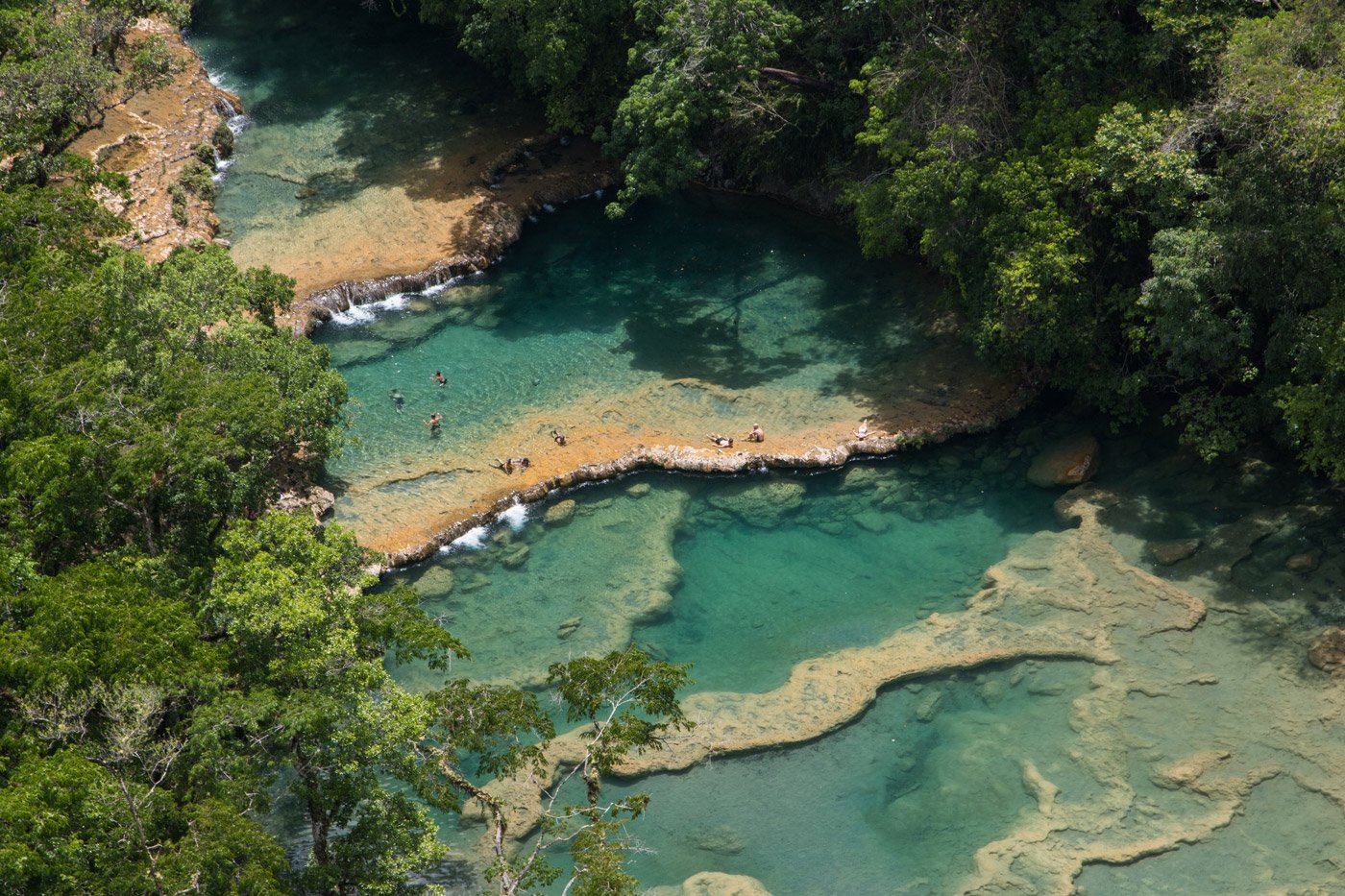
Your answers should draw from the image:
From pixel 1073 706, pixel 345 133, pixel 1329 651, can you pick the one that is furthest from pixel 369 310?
pixel 1329 651

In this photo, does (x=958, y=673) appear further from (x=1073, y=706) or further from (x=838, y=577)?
(x=838, y=577)

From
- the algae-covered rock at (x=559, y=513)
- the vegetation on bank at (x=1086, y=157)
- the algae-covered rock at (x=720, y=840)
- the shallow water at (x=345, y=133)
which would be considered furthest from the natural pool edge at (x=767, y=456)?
the shallow water at (x=345, y=133)

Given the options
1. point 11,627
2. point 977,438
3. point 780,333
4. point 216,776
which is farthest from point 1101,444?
point 11,627

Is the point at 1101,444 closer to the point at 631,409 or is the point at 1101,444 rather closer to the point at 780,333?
the point at 780,333

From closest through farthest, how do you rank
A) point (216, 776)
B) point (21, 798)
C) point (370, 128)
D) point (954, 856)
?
point (21, 798)
point (216, 776)
point (954, 856)
point (370, 128)

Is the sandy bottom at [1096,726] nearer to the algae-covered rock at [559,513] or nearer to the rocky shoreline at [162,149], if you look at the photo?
the algae-covered rock at [559,513]

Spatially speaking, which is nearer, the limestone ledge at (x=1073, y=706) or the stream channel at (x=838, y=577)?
the limestone ledge at (x=1073, y=706)
